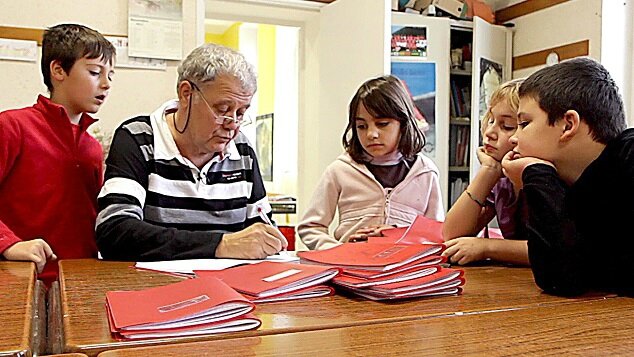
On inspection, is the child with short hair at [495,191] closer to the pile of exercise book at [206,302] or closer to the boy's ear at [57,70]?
the pile of exercise book at [206,302]

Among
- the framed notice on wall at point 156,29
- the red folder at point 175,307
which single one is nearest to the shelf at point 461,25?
the framed notice on wall at point 156,29

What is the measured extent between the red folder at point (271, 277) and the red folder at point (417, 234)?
46 centimetres

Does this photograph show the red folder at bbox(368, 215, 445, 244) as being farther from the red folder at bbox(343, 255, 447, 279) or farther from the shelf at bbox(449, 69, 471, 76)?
the shelf at bbox(449, 69, 471, 76)

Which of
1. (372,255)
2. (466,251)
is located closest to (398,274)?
(372,255)

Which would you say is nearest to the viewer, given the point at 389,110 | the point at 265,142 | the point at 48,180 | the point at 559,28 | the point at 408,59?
the point at 48,180

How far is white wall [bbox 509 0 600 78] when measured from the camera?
370 cm

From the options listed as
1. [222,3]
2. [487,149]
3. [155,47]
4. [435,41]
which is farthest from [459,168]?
[487,149]

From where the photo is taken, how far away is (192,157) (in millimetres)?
1765

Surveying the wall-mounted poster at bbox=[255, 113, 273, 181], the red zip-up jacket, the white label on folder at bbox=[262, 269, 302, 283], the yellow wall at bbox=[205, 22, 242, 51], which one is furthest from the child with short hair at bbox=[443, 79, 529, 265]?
the yellow wall at bbox=[205, 22, 242, 51]

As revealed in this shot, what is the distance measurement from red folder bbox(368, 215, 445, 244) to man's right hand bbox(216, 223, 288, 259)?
266 mm

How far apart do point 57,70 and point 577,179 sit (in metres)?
1.52

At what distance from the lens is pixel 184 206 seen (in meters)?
1.71

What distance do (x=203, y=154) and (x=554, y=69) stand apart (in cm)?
96

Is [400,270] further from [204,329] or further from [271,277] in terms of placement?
[204,329]
